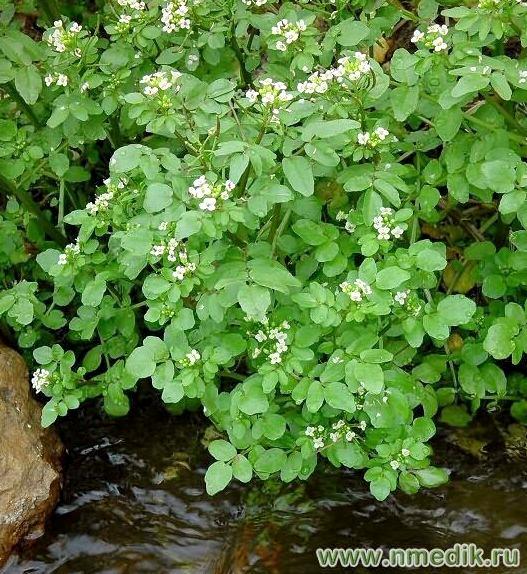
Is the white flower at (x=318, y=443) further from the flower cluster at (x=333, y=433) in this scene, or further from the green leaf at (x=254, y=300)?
the green leaf at (x=254, y=300)

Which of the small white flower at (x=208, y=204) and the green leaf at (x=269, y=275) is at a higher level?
the small white flower at (x=208, y=204)

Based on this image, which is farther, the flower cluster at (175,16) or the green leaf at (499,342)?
the flower cluster at (175,16)

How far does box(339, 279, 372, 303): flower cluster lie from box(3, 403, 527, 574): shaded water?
1.04 m

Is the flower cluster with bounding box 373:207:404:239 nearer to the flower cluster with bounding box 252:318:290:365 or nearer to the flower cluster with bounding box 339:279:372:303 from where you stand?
the flower cluster with bounding box 339:279:372:303

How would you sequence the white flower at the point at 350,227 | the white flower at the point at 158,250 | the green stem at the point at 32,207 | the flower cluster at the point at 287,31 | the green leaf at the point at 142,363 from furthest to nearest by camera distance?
1. the green stem at the point at 32,207
2. the white flower at the point at 350,227
3. the flower cluster at the point at 287,31
4. the green leaf at the point at 142,363
5. the white flower at the point at 158,250

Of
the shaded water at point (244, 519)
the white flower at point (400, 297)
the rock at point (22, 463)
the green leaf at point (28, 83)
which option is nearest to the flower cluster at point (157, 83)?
the green leaf at point (28, 83)

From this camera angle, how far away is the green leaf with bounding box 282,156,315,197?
93.7 inches

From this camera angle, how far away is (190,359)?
2.61m

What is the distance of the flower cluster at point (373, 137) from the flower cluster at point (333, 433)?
37.6 inches

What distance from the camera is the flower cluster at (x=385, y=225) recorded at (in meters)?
2.63

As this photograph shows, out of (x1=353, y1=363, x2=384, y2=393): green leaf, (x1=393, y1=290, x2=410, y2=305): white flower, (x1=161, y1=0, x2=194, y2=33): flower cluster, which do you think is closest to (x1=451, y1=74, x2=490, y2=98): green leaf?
(x1=393, y1=290, x2=410, y2=305): white flower

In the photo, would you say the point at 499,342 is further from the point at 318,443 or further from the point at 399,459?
the point at 318,443

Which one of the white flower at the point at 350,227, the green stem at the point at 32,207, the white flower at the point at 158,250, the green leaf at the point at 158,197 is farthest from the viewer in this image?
the green stem at the point at 32,207

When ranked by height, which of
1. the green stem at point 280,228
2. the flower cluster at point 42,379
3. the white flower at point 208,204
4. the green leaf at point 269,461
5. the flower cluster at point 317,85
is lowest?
the flower cluster at point 42,379
